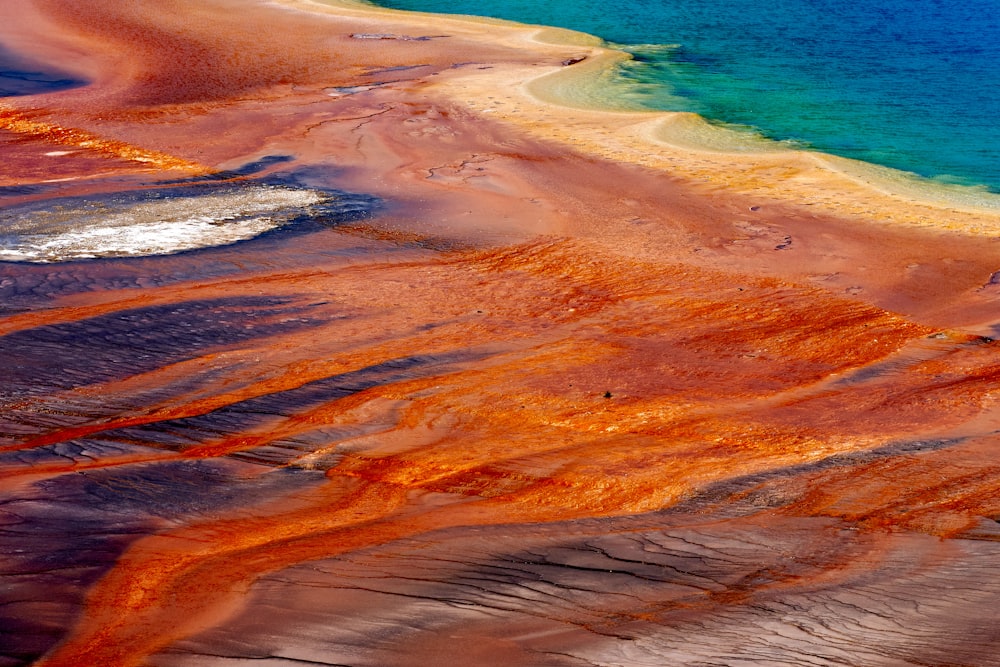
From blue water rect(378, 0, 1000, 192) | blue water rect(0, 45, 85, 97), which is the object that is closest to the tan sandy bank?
blue water rect(378, 0, 1000, 192)

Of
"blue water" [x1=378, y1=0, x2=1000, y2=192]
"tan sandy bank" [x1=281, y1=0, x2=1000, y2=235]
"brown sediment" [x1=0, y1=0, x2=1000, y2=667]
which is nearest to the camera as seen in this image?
"brown sediment" [x1=0, y1=0, x2=1000, y2=667]

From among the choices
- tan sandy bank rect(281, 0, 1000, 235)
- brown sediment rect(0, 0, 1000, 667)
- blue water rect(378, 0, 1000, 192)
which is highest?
blue water rect(378, 0, 1000, 192)

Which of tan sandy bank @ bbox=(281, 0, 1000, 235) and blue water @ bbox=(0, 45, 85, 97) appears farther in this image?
blue water @ bbox=(0, 45, 85, 97)

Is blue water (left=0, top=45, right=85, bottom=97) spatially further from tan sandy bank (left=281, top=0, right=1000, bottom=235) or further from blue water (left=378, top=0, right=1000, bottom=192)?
blue water (left=378, top=0, right=1000, bottom=192)

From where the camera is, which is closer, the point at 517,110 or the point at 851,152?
the point at 851,152

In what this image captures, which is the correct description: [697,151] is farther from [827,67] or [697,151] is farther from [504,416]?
→ [504,416]

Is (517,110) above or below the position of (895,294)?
above

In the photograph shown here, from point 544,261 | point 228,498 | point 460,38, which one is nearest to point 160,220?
point 544,261

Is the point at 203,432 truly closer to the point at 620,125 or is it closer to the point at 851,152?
the point at 620,125

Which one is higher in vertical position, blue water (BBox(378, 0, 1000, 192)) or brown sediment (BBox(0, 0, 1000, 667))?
blue water (BBox(378, 0, 1000, 192))
